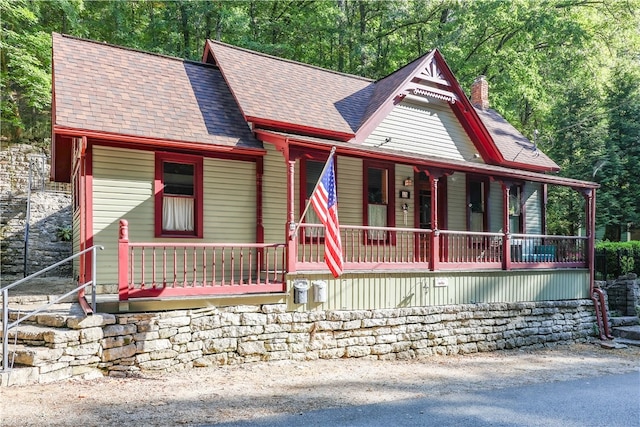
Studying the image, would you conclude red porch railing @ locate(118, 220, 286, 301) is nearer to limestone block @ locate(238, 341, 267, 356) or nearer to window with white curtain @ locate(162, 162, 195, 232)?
window with white curtain @ locate(162, 162, 195, 232)

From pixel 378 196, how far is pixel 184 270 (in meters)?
5.85

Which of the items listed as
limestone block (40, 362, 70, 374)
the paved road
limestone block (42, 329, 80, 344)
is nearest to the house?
limestone block (42, 329, 80, 344)

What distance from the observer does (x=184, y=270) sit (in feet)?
26.9

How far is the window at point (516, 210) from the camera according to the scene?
15.2m

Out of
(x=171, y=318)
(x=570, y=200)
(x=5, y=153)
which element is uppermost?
(x=5, y=153)

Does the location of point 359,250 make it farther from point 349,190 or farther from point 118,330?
point 118,330

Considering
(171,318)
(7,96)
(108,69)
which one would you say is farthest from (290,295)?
(7,96)

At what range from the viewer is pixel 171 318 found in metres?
7.79

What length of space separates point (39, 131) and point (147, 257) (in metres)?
17.0

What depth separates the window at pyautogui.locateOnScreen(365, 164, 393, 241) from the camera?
39.4 feet

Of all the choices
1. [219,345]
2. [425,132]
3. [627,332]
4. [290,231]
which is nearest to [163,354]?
[219,345]

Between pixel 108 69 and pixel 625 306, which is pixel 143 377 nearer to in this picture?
pixel 108 69

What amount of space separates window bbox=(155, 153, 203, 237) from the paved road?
511 cm

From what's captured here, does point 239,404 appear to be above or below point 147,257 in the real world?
below
